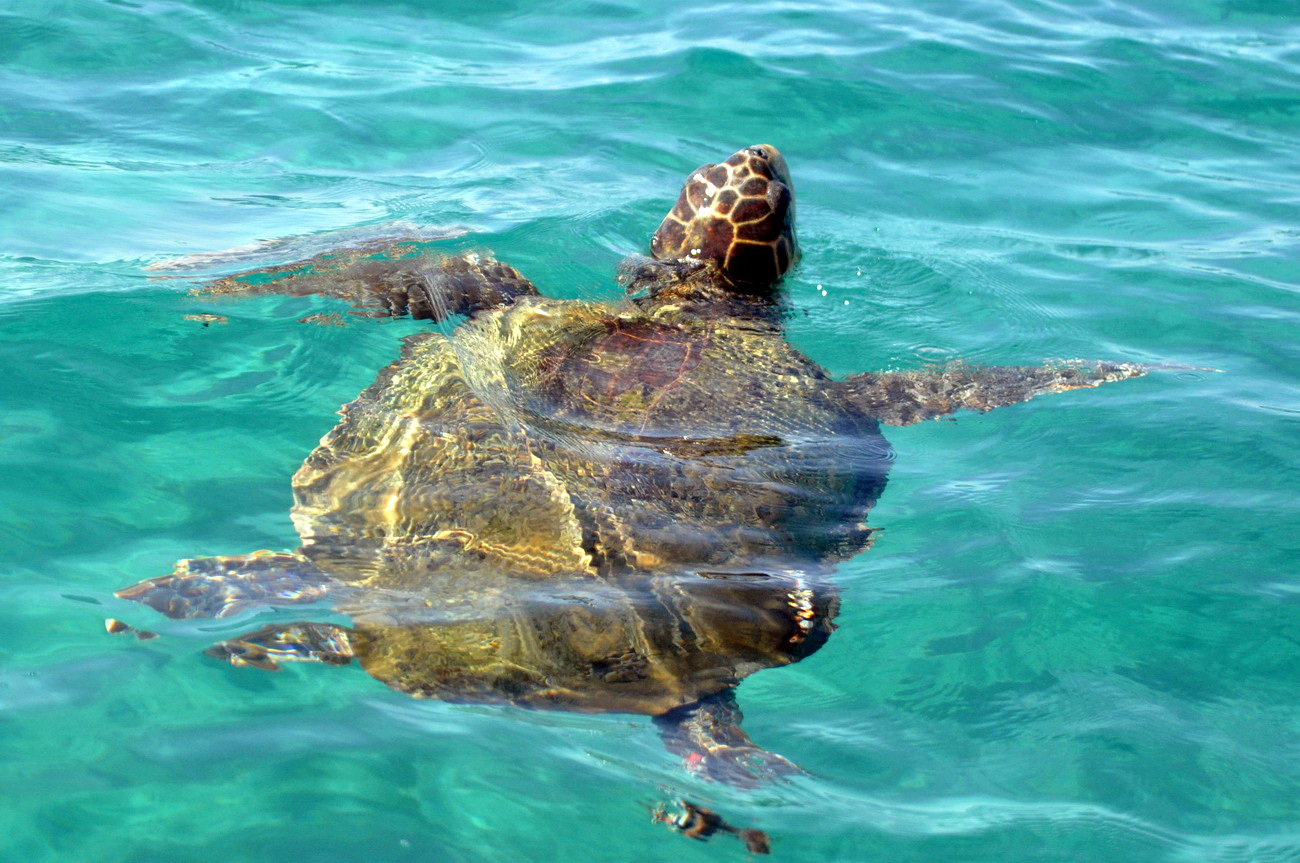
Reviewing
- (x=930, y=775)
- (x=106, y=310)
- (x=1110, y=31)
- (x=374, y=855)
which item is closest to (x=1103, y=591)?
(x=930, y=775)

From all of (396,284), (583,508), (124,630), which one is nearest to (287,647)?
(124,630)

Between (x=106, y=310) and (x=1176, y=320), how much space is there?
6.91 m

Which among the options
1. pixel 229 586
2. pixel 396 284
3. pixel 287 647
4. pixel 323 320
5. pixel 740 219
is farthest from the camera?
pixel 740 219

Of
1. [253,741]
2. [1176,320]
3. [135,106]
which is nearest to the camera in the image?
[253,741]

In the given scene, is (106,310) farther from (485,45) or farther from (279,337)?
(485,45)

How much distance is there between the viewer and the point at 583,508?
12.8ft

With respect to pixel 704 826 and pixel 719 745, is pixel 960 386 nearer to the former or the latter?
pixel 719 745

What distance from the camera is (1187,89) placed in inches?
432

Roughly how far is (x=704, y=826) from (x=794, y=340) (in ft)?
12.7

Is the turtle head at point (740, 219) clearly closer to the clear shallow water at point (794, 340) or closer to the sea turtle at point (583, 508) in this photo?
the clear shallow water at point (794, 340)

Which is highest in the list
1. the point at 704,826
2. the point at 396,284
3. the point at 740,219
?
the point at 740,219

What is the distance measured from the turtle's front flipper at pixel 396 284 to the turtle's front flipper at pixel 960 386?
207 centimetres

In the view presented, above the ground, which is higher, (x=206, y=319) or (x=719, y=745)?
(x=206, y=319)

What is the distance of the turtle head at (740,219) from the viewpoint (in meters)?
6.43
